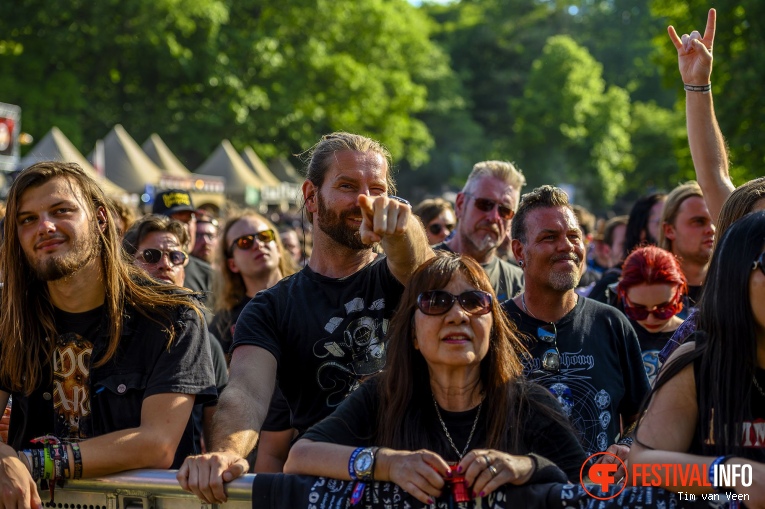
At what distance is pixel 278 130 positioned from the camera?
37500 mm

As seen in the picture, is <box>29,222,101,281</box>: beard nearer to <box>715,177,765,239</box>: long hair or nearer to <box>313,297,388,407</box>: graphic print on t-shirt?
<box>313,297,388,407</box>: graphic print on t-shirt

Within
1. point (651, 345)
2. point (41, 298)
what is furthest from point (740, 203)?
point (41, 298)

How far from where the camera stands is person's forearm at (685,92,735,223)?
14.9 ft

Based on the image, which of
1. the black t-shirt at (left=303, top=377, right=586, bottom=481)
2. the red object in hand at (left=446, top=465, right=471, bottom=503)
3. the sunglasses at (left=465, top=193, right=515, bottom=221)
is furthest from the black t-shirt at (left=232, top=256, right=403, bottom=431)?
the sunglasses at (left=465, top=193, right=515, bottom=221)

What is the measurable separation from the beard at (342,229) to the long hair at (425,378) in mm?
499

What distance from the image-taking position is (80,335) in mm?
3955

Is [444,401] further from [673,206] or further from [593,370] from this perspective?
[673,206]

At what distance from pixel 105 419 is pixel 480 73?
69288 mm

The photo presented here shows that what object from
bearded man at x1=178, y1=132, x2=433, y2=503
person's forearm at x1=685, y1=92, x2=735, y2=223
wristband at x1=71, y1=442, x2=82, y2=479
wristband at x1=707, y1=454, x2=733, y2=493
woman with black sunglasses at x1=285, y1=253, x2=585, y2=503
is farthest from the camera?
person's forearm at x1=685, y1=92, x2=735, y2=223

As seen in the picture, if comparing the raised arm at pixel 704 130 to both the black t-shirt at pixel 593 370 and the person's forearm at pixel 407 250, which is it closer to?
the black t-shirt at pixel 593 370

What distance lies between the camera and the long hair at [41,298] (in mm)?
3902

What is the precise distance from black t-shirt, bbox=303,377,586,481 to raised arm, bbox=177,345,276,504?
304 mm

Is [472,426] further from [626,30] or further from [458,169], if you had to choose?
[626,30]

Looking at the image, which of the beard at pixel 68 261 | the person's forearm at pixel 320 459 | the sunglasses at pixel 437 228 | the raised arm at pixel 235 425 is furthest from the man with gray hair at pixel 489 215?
the person's forearm at pixel 320 459
